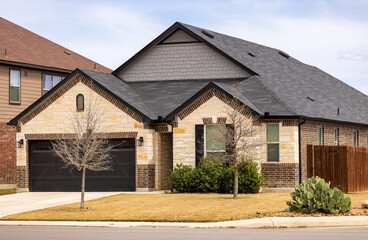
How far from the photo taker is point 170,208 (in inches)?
853

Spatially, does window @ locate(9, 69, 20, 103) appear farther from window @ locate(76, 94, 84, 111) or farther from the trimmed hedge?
the trimmed hedge

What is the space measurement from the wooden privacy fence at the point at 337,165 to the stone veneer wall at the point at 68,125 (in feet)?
23.9

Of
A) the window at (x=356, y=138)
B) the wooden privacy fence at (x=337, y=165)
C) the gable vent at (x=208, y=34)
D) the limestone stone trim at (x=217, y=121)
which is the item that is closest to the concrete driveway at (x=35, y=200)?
the limestone stone trim at (x=217, y=121)

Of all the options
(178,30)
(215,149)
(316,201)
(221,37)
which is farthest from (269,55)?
(316,201)

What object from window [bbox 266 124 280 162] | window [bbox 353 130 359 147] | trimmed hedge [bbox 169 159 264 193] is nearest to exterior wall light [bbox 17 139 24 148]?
trimmed hedge [bbox 169 159 264 193]

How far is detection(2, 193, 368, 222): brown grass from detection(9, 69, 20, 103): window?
12.9 metres

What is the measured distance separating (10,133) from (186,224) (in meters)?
19.7

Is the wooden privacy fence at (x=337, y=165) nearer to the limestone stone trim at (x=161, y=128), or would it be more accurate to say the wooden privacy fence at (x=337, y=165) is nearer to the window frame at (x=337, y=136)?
the window frame at (x=337, y=136)

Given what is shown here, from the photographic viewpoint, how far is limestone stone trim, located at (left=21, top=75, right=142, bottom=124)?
96.9 feet

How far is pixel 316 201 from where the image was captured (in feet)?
63.5

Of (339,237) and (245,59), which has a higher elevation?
(245,59)

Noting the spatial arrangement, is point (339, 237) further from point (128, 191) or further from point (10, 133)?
point (10, 133)

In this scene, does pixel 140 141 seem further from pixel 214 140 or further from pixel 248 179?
pixel 248 179

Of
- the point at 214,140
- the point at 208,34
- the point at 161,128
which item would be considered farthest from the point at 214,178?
the point at 208,34
